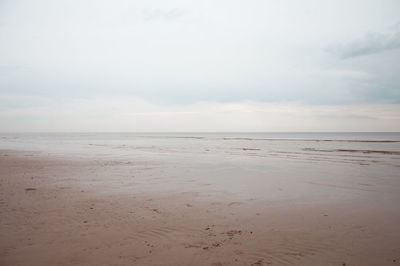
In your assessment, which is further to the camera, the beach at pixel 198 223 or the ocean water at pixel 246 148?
the ocean water at pixel 246 148

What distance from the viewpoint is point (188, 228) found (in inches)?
251

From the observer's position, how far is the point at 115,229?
247 inches

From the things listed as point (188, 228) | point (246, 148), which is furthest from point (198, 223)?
point (246, 148)

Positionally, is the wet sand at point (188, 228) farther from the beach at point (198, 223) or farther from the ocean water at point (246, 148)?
the ocean water at point (246, 148)

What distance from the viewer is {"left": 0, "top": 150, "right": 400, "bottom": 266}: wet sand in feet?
16.1

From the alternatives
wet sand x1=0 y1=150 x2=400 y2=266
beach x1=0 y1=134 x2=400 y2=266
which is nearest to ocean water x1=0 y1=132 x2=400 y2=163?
beach x1=0 y1=134 x2=400 y2=266

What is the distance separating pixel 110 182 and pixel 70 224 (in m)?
5.78

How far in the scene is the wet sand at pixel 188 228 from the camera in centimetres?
492

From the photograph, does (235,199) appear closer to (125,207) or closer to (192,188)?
(192,188)

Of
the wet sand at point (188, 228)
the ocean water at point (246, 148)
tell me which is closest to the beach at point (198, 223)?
the wet sand at point (188, 228)

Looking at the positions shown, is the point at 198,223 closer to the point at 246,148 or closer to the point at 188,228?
the point at 188,228

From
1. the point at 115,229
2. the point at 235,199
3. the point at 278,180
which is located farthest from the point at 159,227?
the point at 278,180

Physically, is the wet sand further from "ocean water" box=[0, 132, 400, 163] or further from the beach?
"ocean water" box=[0, 132, 400, 163]

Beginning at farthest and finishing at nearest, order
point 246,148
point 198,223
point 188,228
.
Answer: point 246,148, point 198,223, point 188,228
